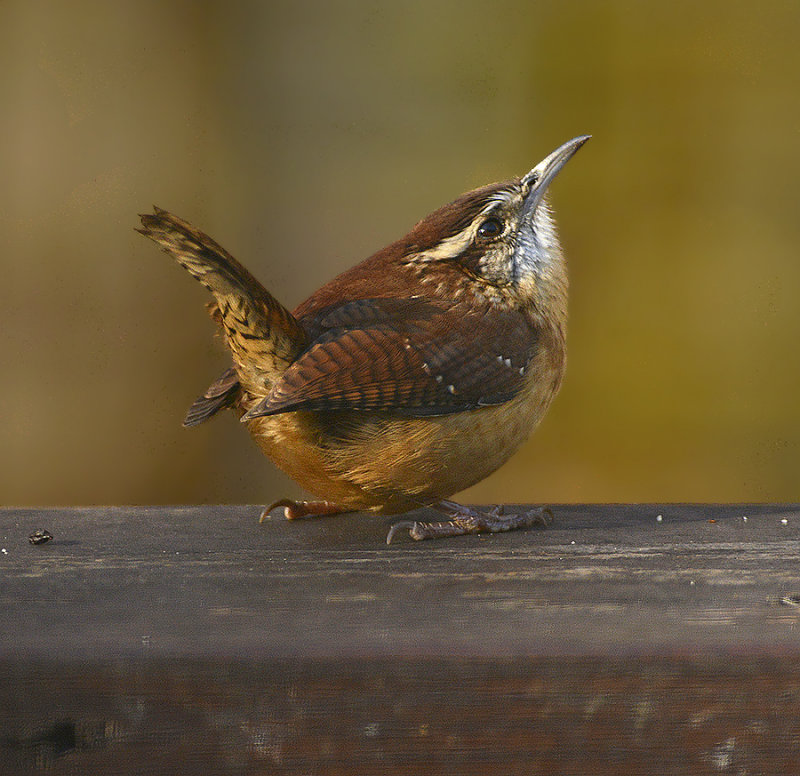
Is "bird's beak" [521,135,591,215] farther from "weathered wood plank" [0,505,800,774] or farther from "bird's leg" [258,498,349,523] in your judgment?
"weathered wood plank" [0,505,800,774]

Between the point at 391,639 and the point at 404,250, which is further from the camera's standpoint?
the point at 404,250

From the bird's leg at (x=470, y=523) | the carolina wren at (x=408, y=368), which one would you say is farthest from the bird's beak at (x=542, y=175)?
the bird's leg at (x=470, y=523)

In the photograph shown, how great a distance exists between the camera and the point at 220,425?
401 centimetres

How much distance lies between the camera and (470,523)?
90.2 inches

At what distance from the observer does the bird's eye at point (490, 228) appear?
247 cm

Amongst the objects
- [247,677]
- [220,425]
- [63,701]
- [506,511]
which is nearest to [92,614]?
[63,701]

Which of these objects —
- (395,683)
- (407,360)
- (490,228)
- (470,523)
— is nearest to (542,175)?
(490,228)

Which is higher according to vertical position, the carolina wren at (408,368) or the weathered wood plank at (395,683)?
the carolina wren at (408,368)

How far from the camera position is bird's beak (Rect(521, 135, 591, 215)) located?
2547mm

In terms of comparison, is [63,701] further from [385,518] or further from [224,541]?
[385,518]

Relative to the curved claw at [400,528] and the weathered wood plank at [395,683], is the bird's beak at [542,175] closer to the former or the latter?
the curved claw at [400,528]

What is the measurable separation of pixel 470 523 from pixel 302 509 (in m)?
0.36

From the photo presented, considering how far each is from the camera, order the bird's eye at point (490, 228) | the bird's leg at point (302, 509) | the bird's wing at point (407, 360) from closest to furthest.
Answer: the bird's wing at point (407, 360), the bird's leg at point (302, 509), the bird's eye at point (490, 228)

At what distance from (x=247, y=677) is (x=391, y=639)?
20 centimetres
